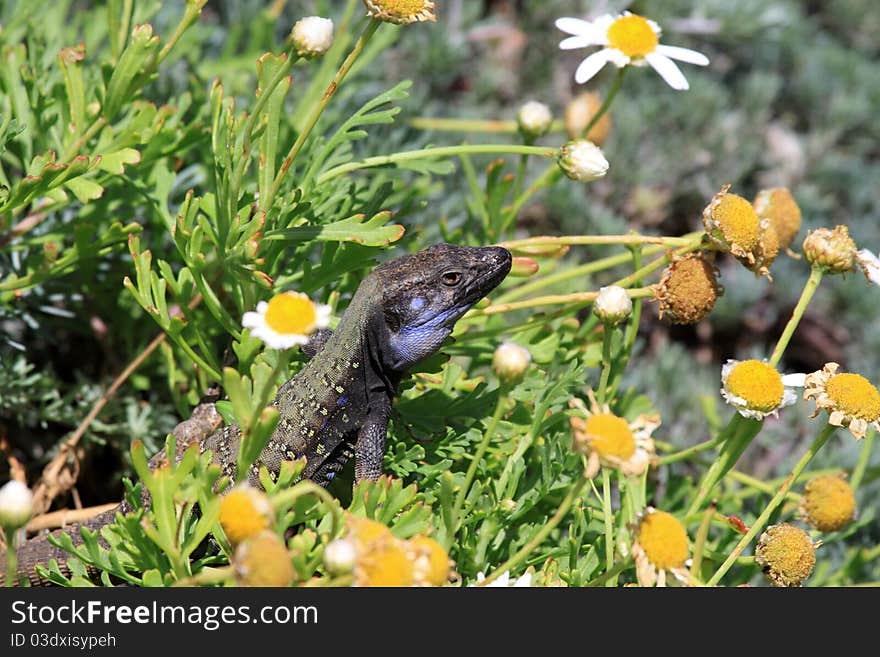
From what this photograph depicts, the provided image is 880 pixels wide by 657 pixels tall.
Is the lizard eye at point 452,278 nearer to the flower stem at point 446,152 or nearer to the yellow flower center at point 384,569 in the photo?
the flower stem at point 446,152

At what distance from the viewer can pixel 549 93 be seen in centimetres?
354

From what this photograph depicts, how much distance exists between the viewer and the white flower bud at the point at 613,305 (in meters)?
1.63

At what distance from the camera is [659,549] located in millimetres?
1326

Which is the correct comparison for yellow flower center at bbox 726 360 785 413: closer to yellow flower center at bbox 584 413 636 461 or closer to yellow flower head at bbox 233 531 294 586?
yellow flower center at bbox 584 413 636 461

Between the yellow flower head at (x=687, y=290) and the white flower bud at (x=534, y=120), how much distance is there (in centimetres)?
43

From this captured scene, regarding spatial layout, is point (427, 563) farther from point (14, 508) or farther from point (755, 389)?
point (755, 389)

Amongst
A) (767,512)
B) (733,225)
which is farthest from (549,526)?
(733,225)

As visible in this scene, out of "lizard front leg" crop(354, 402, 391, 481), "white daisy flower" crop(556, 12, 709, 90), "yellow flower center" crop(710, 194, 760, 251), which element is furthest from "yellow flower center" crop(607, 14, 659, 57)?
"lizard front leg" crop(354, 402, 391, 481)

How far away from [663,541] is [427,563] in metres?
0.33

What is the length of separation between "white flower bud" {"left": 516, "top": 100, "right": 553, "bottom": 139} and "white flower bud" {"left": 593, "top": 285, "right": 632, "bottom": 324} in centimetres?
51

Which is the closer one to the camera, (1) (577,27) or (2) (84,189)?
(2) (84,189)

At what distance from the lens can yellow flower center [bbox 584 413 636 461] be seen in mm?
1300
